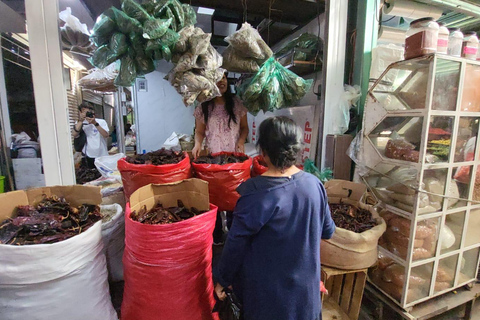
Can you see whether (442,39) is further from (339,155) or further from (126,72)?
(126,72)

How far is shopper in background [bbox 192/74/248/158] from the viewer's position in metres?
2.21

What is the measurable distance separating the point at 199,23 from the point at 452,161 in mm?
4061

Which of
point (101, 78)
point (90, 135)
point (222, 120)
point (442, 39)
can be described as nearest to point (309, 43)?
point (442, 39)

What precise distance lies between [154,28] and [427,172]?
207 cm

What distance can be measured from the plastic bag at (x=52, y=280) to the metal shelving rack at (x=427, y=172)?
204 centimetres

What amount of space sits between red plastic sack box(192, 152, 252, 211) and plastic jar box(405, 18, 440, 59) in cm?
141

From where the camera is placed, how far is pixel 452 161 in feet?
5.25

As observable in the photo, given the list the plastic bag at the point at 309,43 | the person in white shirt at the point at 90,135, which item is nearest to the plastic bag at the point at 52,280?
the plastic bag at the point at 309,43

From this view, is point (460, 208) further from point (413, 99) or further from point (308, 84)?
point (308, 84)

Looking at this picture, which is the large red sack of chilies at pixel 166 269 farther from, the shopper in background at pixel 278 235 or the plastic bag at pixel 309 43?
the plastic bag at pixel 309 43

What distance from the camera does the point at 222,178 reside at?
1.72m

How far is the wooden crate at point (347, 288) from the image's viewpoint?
5.08 feet

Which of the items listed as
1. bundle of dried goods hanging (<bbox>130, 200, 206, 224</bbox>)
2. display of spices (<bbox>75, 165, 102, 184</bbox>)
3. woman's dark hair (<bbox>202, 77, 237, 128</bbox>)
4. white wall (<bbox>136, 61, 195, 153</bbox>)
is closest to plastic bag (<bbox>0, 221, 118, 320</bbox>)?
bundle of dried goods hanging (<bbox>130, 200, 206, 224</bbox>)

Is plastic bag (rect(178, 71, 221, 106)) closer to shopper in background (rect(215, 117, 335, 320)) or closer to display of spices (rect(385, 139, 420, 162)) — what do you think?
shopper in background (rect(215, 117, 335, 320))
